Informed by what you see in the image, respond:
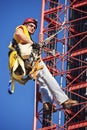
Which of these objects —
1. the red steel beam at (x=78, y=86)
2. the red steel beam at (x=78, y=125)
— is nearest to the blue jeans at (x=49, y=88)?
the red steel beam at (x=78, y=125)

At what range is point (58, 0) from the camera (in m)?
46.2

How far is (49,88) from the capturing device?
24266 mm

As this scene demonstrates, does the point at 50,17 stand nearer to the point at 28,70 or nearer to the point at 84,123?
the point at 84,123

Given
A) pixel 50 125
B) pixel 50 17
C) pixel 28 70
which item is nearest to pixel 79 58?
pixel 50 17

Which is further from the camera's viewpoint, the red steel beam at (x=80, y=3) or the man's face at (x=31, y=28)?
the red steel beam at (x=80, y=3)

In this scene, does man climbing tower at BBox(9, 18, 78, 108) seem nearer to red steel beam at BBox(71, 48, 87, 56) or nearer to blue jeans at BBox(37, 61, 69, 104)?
blue jeans at BBox(37, 61, 69, 104)

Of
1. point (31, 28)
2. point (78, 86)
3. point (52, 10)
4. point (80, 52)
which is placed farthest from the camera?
point (80, 52)

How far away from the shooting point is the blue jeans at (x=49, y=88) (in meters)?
24.0

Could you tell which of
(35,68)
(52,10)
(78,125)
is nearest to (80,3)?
(52,10)

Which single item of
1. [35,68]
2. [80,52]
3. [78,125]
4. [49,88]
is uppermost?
[80,52]

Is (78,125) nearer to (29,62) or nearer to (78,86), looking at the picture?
(78,86)

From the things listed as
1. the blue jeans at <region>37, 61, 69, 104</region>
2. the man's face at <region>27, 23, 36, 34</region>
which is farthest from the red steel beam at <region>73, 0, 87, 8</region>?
the blue jeans at <region>37, 61, 69, 104</region>

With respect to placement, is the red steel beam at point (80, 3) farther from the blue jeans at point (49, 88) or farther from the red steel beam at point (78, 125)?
the blue jeans at point (49, 88)

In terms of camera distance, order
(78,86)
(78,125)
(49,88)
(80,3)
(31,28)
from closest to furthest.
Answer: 1. (49,88)
2. (31,28)
3. (78,125)
4. (78,86)
5. (80,3)
